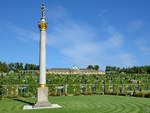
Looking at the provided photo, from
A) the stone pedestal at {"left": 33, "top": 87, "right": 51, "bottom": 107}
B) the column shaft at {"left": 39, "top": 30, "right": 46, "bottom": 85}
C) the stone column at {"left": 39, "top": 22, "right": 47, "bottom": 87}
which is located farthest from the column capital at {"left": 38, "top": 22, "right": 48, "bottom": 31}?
the stone pedestal at {"left": 33, "top": 87, "right": 51, "bottom": 107}

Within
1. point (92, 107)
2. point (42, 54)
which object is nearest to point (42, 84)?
point (42, 54)

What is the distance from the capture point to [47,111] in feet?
41.5

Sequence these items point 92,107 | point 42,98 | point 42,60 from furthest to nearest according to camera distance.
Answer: point 92,107, point 42,60, point 42,98

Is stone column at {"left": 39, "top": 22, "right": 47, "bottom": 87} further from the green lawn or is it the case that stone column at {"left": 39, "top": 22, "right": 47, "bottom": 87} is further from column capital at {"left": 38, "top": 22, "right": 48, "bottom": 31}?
the green lawn

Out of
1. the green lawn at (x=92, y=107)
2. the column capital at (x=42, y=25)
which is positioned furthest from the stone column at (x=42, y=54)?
the green lawn at (x=92, y=107)

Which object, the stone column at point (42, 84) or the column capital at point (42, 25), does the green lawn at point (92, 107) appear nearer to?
the stone column at point (42, 84)

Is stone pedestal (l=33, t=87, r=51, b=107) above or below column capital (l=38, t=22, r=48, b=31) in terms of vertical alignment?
below

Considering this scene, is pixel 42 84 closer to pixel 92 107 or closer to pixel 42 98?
pixel 42 98

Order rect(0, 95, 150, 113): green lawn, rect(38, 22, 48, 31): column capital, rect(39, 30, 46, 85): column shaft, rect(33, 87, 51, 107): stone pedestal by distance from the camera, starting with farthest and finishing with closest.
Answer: rect(38, 22, 48, 31): column capital
rect(39, 30, 46, 85): column shaft
rect(33, 87, 51, 107): stone pedestal
rect(0, 95, 150, 113): green lawn

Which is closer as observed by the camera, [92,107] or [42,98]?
[42,98]

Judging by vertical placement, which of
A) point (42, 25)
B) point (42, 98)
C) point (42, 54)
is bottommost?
point (42, 98)

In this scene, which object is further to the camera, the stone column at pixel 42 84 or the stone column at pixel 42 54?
the stone column at pixel 42 54

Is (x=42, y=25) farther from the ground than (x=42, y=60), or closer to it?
farther from the ground

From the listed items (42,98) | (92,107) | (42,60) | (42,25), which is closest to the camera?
(42,98)
